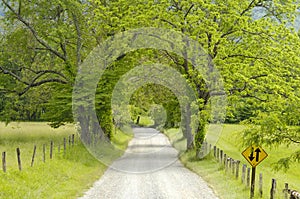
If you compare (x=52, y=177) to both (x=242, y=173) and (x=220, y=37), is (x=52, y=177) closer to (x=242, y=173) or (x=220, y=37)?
(x=242, y=173)

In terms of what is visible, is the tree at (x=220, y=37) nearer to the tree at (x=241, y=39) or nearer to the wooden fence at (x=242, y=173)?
the tree at (x=241, y=39)

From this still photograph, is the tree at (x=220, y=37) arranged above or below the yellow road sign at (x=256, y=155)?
above

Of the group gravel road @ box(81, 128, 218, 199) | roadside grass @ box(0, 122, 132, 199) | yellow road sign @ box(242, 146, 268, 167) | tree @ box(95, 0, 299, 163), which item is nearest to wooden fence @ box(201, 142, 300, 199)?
yellow road sign @ box(242, 146, 268, 167)

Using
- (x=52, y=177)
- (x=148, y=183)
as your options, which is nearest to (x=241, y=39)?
(x=148, y=183)

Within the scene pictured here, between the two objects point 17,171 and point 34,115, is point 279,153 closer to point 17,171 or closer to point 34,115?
point 17,171

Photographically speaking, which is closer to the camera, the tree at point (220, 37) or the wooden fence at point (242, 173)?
the wooden fence at point (242, 173)

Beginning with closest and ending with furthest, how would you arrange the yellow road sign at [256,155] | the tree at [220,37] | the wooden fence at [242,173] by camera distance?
the wooden fence at [242,173] → the yellow road sign at [256,155] → the tree at [220,37]

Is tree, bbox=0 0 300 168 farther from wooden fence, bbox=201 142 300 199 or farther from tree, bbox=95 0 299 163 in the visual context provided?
wooden fence, bbox=201 142 300 199

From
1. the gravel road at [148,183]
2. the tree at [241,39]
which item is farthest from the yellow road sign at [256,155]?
the tree at [241,39]

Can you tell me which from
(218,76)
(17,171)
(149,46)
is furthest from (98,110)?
(17,171)

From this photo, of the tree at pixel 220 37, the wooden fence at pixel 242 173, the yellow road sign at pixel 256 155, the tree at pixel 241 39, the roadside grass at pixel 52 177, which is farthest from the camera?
the tree at pixel 220 37

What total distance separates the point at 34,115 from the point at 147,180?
2498 inches

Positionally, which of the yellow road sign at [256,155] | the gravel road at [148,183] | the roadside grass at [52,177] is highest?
the yellow road sign at [256,155]

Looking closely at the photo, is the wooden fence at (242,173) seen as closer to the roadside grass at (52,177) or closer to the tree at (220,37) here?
the tree at (220,37)
